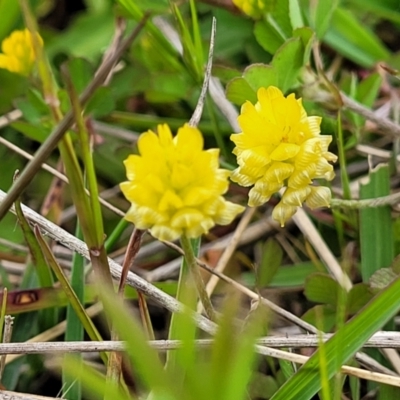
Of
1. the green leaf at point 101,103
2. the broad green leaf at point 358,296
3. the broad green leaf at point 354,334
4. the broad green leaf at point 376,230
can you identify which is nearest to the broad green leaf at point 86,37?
the green leaf at point 101,103

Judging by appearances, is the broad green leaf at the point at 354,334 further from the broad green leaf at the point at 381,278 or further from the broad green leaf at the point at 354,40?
the broad green leaf at the point at 354,40

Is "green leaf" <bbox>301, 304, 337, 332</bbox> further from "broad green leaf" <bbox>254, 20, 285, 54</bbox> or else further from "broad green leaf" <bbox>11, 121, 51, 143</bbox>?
"broad green leaf" <bbox>11, 121, 51, 143</bbox>

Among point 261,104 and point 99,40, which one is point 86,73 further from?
point 261,104

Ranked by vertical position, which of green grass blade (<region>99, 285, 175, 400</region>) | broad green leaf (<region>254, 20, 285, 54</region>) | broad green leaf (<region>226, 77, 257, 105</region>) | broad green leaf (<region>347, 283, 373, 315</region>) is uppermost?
broad green leaf (<region>254, 20, 285, 54</region>)

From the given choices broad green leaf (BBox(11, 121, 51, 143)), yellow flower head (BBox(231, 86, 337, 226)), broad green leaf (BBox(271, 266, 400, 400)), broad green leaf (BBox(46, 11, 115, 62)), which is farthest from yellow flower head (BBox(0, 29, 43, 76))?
broad green leaf (BBox(271, 266, 400, 400))

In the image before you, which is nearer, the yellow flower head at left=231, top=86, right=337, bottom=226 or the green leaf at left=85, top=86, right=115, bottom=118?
the yellow flower head at left=231, top=86, right=337, bottom=226

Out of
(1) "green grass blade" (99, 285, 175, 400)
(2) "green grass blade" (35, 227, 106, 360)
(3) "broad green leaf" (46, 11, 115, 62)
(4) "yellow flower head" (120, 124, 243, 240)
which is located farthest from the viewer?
(3) "broad green leaf" (46, 11, 115, 62)

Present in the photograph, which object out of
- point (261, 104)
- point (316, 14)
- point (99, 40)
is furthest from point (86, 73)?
point (261, 104)
